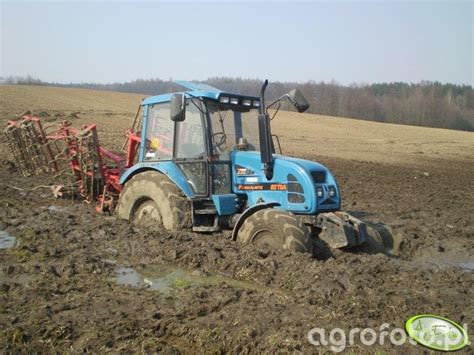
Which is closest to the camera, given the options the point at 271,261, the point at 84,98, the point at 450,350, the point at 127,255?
the point at 450,350

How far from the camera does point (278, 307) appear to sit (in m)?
4.61

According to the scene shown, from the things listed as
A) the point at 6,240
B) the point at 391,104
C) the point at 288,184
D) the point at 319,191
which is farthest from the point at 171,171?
the point at 391,104

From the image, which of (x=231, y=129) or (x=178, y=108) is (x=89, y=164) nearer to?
(x=231, y=129)

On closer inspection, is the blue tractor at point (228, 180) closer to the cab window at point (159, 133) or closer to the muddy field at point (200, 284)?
the cab window at point (159, 133)

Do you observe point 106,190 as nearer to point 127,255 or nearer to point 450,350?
point 127,255

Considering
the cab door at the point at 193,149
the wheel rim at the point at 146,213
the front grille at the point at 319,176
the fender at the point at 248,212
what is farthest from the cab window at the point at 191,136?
the front grille at the point at 319,176

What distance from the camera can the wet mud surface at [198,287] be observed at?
402 cm

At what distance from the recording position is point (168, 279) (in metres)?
5.74

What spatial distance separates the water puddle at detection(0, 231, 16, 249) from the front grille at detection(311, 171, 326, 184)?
4.24 m

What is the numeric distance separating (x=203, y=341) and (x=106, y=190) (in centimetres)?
611

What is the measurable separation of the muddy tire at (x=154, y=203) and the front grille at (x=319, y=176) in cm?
191

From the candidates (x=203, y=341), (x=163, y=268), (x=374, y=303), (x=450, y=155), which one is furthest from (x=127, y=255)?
(x=450, y=155)

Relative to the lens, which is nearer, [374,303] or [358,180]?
[374,303]

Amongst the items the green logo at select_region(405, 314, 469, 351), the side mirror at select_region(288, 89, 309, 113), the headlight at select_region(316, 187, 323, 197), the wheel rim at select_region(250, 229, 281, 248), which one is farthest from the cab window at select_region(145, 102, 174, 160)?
the green logo at select_region(405, 314, 469, 351)
